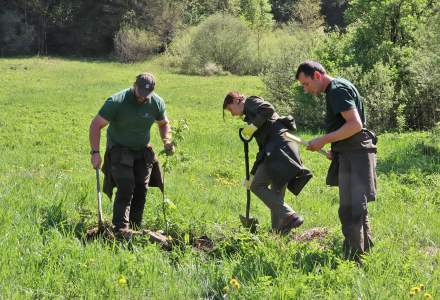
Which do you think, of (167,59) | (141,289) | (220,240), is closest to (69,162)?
(220,240)

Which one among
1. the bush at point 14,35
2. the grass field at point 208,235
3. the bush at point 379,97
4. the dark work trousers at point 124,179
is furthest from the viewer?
the bush at point 14,35

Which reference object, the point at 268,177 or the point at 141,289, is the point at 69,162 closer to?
the point at 268,177

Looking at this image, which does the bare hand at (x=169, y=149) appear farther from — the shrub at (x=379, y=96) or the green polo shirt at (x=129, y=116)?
the shrub at (x=379, y=96)

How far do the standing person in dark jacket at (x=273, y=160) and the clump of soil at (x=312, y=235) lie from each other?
616mm

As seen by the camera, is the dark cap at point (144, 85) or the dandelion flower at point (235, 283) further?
the dark cap at point (144, 85)

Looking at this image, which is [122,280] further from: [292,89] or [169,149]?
[292,89]

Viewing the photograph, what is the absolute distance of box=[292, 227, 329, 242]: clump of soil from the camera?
20.6ft

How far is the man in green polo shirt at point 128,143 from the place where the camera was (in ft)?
19.7

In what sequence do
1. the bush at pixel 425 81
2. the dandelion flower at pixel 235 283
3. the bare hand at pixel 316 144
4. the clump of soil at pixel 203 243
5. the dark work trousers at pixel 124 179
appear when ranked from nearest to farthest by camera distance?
the dandelion flower at pixel 235 283 → the bare hand at pixel 316 144 → the clump of soil at pixel 203 243 → the dark work trousers at pixel 124 179 → the bush at pixel 425 81

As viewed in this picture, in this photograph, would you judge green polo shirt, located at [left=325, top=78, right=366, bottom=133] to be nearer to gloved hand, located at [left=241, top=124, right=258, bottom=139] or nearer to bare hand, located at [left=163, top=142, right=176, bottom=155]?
gloved hand, located at [left=241, top=124, right=258, bottom=139]

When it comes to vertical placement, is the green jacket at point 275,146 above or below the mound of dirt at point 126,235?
above

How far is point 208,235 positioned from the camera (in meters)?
6.21

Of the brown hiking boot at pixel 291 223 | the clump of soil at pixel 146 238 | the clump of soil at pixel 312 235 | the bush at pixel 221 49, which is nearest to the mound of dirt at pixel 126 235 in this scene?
the clump of soil at pixel 146 238

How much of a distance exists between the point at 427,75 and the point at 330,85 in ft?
35.1
